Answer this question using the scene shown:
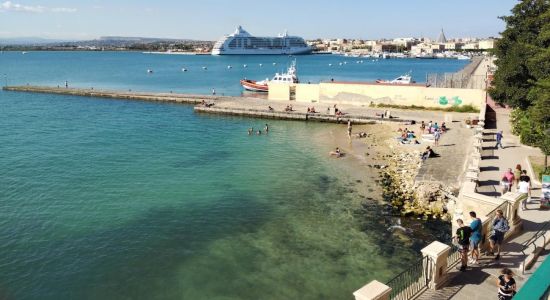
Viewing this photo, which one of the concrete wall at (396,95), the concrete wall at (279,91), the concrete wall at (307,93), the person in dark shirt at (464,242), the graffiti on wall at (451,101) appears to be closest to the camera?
the person in dark shirt at (464,242)

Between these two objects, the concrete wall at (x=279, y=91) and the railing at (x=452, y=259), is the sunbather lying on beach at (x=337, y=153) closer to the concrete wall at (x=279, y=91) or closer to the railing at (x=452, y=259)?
the railing at (x=452, y=259)

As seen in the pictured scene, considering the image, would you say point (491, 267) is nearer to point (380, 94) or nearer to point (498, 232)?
point (498, 232)

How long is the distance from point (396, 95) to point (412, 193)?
24189mm

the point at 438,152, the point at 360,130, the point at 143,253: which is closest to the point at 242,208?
the point at 143,253

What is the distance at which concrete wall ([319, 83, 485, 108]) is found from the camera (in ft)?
129

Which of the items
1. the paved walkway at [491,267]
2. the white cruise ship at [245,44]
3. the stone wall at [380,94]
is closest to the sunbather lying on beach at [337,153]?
the paved walkway at [491,267]

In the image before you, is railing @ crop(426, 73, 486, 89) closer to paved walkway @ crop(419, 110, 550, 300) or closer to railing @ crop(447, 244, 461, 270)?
paved walkway @ crop(419, 110, 550, 300)

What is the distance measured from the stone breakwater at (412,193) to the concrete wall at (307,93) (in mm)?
23302

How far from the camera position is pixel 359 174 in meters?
24.6

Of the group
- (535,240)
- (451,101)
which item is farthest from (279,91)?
(535,240)

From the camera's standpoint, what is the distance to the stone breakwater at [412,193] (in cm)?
1839

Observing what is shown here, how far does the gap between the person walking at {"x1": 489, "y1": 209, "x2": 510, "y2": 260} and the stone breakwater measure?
7271 millimetres

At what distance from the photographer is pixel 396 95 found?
1686 inches

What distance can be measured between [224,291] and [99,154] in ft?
69.3
